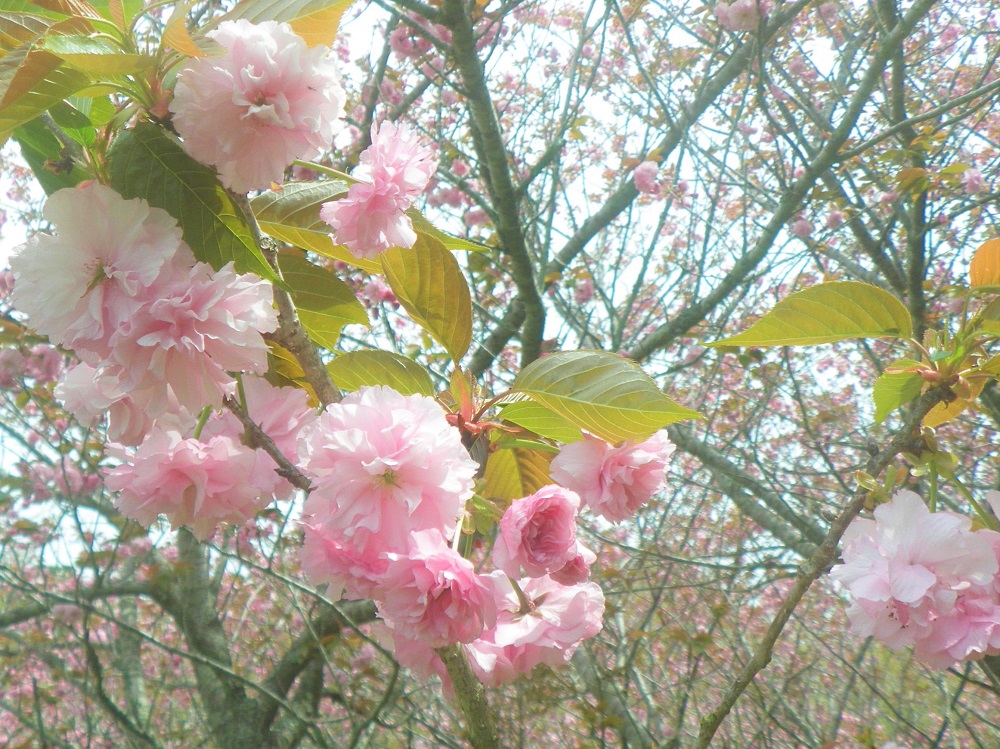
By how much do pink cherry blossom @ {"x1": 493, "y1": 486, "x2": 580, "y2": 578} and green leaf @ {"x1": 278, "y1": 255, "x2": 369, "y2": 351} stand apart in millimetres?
249

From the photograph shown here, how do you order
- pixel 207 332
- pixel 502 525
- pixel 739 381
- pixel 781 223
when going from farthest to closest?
pixel 739 381, pixel 781 223, pixel 502 525, pixel 207 332

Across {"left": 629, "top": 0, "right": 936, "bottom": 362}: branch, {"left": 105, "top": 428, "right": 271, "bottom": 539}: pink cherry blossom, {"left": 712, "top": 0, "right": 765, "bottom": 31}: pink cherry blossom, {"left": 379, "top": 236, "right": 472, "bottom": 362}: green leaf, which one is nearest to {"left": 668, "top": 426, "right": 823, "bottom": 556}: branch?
{"left": 629, "top": 0, "right": 936, "bottom": 362}: branch

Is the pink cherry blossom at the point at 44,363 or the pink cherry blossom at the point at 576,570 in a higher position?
the pink cherry blossom at the point at 44,363

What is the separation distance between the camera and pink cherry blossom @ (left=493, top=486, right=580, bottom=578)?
0.66m

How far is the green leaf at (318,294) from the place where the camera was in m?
0.72

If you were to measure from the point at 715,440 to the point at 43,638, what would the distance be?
155 inches

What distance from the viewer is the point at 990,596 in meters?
0.75

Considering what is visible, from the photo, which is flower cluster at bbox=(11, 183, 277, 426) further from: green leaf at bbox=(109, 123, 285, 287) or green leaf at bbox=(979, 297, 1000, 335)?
green leaf at bbox=(979, 297, 1000, 335)

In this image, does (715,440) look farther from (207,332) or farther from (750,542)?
(207,332)

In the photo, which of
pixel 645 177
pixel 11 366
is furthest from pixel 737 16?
pixel 11 366

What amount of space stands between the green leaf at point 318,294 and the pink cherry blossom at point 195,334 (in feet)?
0.48

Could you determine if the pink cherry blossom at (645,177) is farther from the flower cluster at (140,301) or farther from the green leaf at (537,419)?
the flower cluster at (140,301)

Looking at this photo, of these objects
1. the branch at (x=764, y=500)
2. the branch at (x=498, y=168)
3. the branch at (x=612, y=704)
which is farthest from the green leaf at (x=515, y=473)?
the branch at (x=764, y=500)

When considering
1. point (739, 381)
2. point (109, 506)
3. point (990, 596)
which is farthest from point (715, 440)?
point (990, 596)
